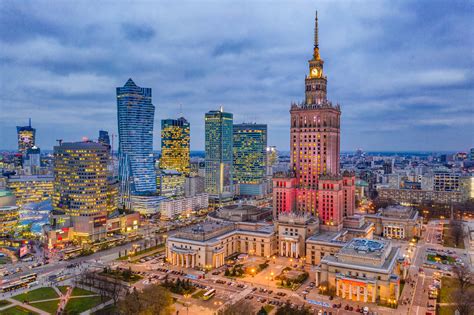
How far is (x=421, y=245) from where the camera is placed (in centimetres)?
14850

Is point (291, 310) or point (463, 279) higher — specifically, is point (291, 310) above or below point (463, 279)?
below

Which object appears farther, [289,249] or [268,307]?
[289,249]

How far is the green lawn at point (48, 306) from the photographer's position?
88812mm

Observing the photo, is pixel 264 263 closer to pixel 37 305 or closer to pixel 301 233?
pixel 301 233

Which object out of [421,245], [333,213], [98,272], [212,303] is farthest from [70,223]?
[421,245]

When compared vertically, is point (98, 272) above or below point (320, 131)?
below

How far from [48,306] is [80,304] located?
777cm

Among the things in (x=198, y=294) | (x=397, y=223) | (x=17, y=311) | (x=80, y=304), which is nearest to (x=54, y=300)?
(x=80, y=304)

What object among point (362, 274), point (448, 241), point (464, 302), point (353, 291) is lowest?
point (353, 291)

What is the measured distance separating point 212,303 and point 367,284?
41.1 metres

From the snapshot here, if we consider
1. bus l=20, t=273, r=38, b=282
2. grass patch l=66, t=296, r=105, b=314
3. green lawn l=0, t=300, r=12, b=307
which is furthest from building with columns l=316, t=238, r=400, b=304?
bus l=20, t=273, r=38, b=282

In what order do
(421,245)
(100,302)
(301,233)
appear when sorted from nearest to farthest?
(100,302) → (301,233) → (421,245)

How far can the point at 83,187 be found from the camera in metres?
166

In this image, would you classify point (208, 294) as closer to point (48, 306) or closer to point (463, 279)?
point (48, 306)
